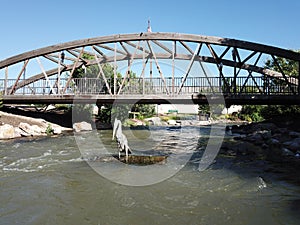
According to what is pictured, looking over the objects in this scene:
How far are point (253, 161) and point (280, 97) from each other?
33.7 ft

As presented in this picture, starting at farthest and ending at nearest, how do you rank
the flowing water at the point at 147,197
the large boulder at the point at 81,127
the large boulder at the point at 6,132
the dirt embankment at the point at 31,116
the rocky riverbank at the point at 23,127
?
the large boulder at the point at 81,127, the dirt embankment at the point at 31,116, the rocky riverbank at the point at 23,127, the large boulder at the point at 6,132, the flowing water at the point at 147,197

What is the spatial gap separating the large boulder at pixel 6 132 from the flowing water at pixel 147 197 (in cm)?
1118

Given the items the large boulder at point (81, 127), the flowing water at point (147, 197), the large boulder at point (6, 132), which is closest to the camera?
the flowing water at point (147, 197)

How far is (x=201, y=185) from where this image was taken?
9.86 metres

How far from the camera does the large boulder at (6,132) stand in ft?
73.6

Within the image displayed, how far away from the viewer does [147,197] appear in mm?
8539

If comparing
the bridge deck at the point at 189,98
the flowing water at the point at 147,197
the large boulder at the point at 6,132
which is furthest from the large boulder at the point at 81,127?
the flowing water at the point at 147,197

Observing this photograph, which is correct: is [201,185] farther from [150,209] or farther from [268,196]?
[150,209]

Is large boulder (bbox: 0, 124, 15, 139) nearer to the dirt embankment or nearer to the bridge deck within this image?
the dirt embankment

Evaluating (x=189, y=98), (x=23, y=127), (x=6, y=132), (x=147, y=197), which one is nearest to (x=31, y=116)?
(x=23, y=127)

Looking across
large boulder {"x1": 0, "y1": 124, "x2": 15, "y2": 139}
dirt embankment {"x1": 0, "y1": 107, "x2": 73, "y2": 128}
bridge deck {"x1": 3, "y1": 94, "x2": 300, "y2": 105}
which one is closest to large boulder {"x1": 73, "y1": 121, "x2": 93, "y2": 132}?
dirt embankment {"x1": 0, "y1": 107, "x2": 73, "y2": 128}

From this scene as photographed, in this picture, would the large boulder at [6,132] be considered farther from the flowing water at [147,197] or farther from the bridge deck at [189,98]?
the flowing water at [147,197]

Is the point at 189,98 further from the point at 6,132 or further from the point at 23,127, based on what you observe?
the point at 6,132

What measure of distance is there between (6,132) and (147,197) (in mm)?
18515
